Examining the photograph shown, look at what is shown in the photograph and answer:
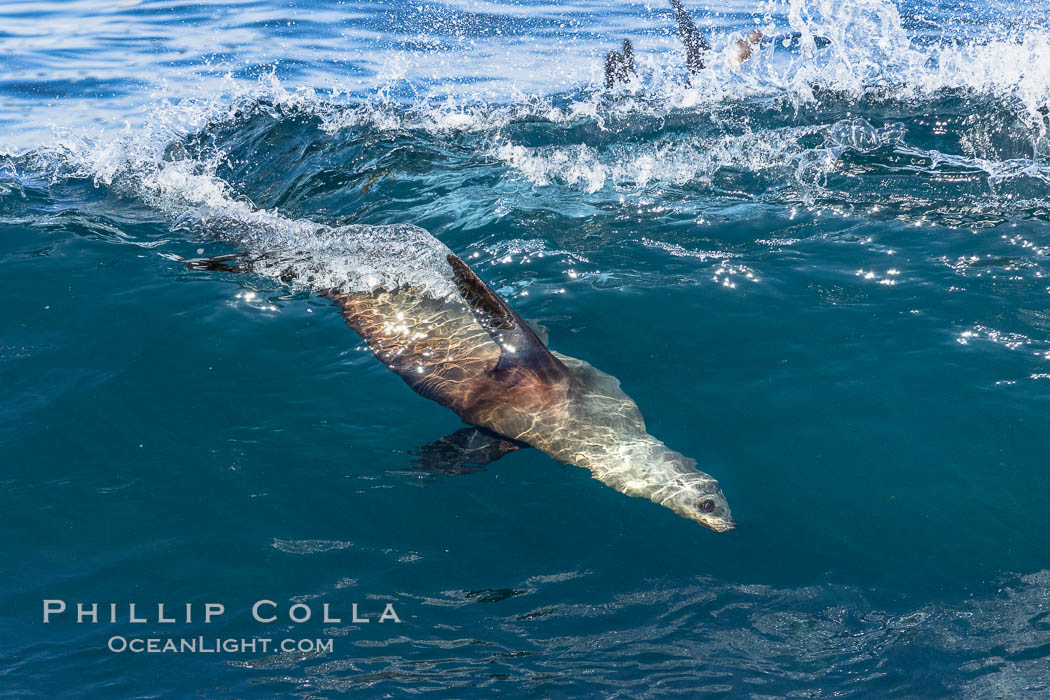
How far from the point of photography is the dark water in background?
187 inches

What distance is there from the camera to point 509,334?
6.34 metres

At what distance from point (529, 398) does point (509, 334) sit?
0.49 meters

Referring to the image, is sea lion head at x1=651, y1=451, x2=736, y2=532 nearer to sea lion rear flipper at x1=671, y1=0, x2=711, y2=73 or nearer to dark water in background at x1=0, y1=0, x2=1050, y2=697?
dark water in background at x1=0, y1=0, x2=1050, y2=697

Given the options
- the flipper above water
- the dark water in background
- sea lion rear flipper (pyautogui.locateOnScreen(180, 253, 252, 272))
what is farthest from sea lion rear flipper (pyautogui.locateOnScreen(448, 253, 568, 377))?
the flipper above water

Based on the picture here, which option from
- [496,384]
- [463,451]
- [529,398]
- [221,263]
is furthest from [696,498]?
[221,263]

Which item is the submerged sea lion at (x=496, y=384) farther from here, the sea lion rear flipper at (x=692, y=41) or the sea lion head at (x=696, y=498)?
the sea lion rear flipper at (x=692, y=41)

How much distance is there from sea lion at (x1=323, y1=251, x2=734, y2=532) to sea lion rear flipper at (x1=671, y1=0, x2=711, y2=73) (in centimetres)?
788

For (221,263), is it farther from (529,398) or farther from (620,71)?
(620,71)

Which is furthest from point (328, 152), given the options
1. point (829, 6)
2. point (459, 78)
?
point (829, 6)

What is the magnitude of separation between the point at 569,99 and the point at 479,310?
25.2ft

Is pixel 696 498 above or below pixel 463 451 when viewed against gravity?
below

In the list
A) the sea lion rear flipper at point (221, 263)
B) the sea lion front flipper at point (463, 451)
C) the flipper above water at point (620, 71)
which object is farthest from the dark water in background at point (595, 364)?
the flipper above water at point (620, 71)

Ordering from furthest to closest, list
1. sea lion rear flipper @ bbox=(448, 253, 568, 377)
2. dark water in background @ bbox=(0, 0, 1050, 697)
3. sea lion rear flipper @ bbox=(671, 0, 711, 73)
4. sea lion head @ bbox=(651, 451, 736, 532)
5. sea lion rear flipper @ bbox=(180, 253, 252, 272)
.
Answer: sea lion rear flipper @ bbox=(671, 0, 711, 73)
sea lion rear flipper @ bbox=(180, 253, 252, 272)
sea lion rear flipper @ bbox=(448, 253, 568, 377)
sea lion head @ bbox=(651, 451, 736, 532)
dark water in background @ bbox=(0, 0, 1050, 697)

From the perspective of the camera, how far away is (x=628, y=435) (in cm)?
614
